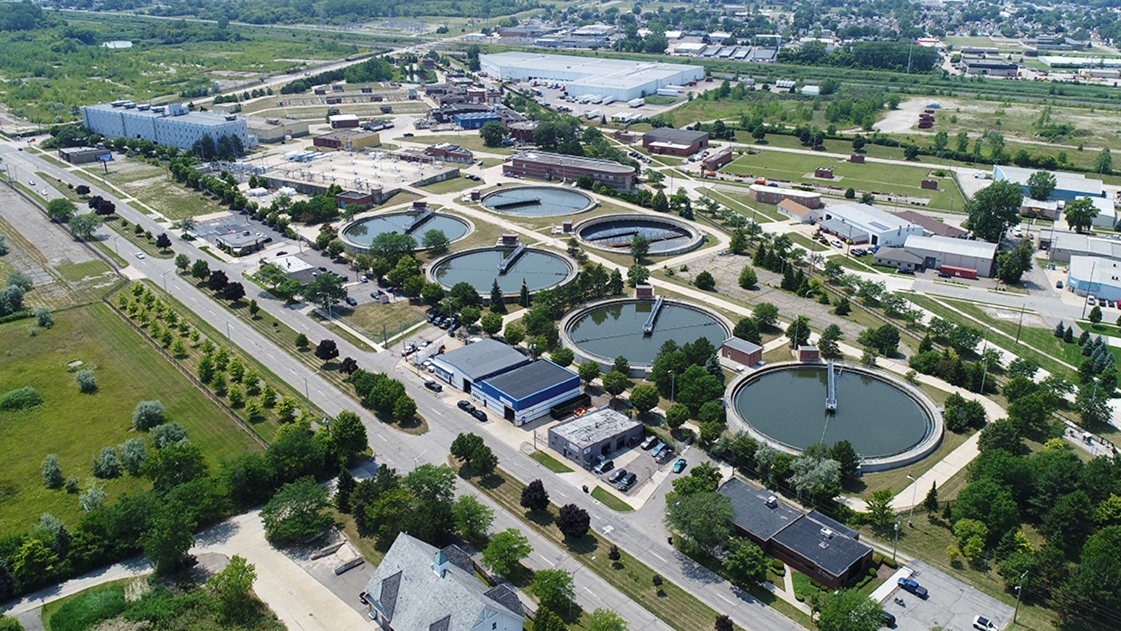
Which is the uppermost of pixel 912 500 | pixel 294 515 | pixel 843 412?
pixel 294 515

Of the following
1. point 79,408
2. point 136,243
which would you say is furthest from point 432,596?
point 136,243

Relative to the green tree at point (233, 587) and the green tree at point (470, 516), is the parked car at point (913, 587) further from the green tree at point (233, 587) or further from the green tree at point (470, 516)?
the green tree at point (233, 587)

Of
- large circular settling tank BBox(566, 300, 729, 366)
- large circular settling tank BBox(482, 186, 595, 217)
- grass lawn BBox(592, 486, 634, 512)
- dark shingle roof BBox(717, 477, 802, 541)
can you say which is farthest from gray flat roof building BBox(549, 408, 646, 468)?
large circular settling tank BBox(482, 186, 595, 217)

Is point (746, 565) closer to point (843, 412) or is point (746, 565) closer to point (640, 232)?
point (843, 412)

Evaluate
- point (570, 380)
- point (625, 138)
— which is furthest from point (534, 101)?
point (570, 380)

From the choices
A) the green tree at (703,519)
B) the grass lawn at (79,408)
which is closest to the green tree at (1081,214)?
the green tree at (703,519)

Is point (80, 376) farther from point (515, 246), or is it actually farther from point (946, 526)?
point (946, 526)
